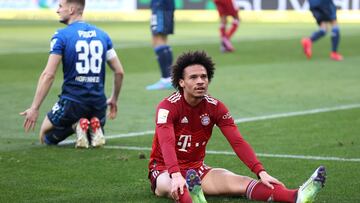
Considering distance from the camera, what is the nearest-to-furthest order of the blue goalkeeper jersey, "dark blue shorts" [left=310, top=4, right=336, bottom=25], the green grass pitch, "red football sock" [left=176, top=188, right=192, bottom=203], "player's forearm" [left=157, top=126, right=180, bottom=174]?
"red football sock" [left=176, top=188, right=192, bottom=203]
"player's forearm" [left=157, top=126, right=180, bottom=174]
the green grass pitch
the blue goalkeeper jersey
"dark blue shorts" [left=310, top=4, right=336, bottom=25]

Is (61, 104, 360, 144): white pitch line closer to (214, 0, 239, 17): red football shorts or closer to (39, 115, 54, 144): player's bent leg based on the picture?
(39, 115, 54, 144): player's bent leg

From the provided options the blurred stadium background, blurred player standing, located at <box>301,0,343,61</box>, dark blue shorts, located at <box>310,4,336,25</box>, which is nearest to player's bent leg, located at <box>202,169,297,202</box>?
the blurred stadium background

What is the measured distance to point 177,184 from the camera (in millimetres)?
7047

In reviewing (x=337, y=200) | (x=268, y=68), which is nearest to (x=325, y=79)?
(x=268, y=68)

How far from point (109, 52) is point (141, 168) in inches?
67.3

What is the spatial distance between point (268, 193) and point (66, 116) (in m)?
3.37

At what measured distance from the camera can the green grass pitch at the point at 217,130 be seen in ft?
27.5

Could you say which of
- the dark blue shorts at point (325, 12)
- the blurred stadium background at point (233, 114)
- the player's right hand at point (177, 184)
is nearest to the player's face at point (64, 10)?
the blurred stadium background at point (233, 114)

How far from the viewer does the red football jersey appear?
751 cm

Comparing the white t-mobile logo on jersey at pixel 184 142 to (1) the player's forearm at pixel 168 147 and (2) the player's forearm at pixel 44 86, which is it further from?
(2) the player's forearm at pixel 44 86

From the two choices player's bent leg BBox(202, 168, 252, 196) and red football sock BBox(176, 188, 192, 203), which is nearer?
red football sock BBox(176, 188, 192, 203)

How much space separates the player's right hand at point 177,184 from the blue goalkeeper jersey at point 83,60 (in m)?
3.33

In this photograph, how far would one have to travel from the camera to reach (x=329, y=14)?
21.3m

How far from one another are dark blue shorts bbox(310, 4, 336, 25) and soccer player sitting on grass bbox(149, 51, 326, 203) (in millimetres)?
13653
